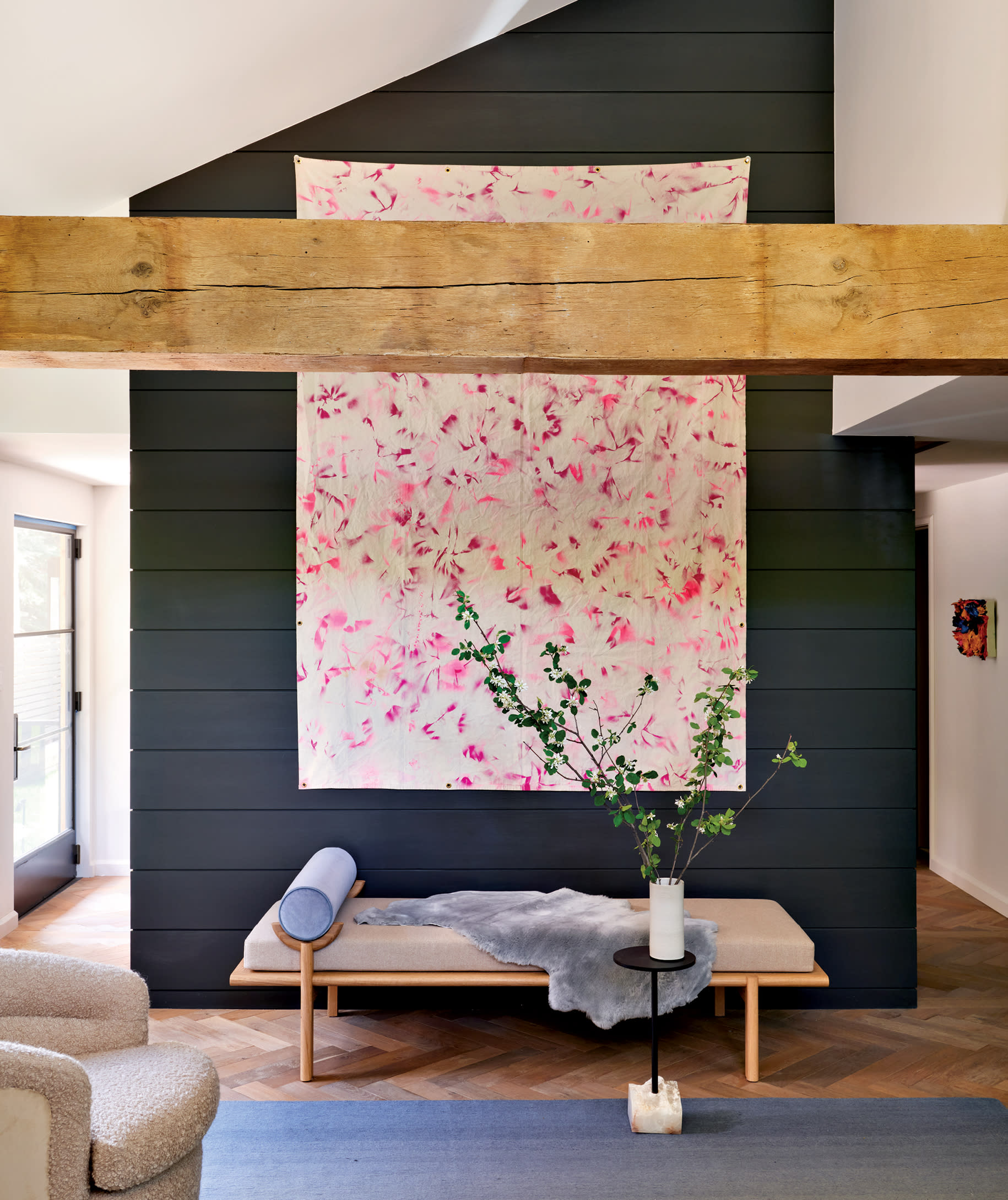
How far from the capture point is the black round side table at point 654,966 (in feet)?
9.48

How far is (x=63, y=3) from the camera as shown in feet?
8.80

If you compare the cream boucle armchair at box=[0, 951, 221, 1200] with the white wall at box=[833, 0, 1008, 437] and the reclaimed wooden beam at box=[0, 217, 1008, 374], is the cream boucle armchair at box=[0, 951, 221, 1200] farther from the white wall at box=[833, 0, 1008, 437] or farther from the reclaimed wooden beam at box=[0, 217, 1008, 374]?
the white wall at box=[833, 0, 1008, 437]

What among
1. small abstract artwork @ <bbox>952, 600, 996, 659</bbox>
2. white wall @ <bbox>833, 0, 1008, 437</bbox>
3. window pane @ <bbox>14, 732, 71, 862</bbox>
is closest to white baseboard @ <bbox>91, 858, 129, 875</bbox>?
window pane @ <bbox>14, 732, 71, 862</bbox>

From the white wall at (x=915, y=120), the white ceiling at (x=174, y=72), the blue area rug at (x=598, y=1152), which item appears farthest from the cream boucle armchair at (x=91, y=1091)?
Answer: the white wall at (x=915, y=120)

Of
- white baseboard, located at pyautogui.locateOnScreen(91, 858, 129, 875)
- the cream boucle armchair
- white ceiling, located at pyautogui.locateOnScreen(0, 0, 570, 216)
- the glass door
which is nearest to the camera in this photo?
the cream boucle armchair

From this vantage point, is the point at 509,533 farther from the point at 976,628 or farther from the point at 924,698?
the point at 924,698

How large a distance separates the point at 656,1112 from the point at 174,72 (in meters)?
3.51

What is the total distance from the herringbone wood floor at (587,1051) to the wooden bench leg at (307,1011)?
6 cm

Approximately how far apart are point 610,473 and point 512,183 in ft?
3.77

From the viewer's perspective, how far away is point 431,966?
3256 mm

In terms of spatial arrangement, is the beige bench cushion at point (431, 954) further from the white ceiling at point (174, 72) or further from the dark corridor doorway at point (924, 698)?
the dark corridor doorway at point (924, 698)

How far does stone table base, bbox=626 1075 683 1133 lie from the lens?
9.52 ft

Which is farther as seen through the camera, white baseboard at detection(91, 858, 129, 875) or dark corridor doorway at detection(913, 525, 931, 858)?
dark corridor doorway at detection(913, 525, 931, 858)

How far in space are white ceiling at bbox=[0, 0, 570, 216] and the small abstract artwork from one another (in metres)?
3.63
